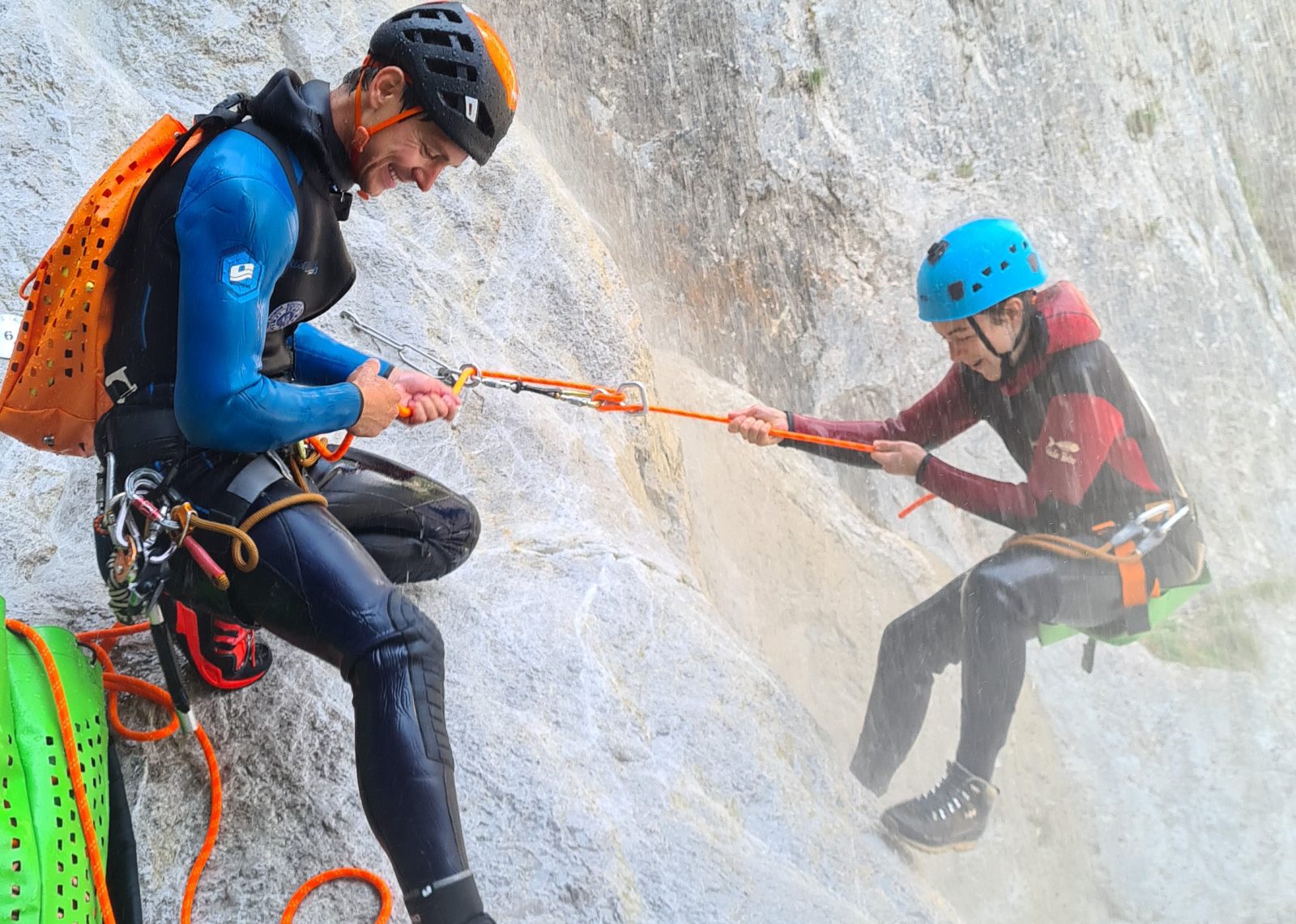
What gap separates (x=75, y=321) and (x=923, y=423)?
3.07 meters

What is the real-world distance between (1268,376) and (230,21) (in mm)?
8070

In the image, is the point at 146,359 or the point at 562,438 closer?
the point at 146,359

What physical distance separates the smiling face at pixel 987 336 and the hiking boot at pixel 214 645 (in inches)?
104

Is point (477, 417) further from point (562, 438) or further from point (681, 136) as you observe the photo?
point (681, 136)

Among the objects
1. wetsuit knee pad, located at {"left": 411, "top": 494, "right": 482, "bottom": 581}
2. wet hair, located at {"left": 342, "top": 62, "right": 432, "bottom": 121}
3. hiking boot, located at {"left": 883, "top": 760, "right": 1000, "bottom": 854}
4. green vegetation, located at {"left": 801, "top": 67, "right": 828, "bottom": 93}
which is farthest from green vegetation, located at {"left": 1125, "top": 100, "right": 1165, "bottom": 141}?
wet hair, located at {"left": 342, "top": 62, "right": 432, "bottom": 121}

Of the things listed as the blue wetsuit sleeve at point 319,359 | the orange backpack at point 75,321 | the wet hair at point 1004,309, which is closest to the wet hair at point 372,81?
the orange backpack at point 75,321

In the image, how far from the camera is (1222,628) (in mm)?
7320

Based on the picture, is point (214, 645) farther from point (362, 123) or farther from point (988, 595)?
point (988, 595)

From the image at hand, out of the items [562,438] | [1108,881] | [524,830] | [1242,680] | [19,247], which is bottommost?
[1108,881]

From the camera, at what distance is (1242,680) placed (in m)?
6.73

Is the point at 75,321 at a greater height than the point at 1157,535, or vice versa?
the point at 75,321

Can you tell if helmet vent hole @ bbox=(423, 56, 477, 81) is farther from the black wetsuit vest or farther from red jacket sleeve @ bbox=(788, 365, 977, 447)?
red jacket sleeve @ bbox=(788, 365, 977, 447)

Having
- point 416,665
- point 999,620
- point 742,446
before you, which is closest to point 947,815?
point 999,620

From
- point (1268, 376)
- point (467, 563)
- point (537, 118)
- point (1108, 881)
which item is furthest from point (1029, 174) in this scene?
point (467, 563)
